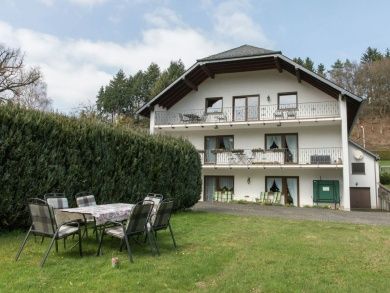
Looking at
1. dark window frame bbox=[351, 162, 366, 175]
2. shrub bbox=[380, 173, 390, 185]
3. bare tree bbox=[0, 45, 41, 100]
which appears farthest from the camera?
shrub bbox=[380, 173, 390, 185]

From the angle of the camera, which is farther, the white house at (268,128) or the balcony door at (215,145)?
the balcony door at (215,145)

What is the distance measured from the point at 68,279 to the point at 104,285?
59 cm

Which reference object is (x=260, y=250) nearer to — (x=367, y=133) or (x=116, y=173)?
(x=116, y=173)

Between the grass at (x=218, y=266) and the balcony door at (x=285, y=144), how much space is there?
41.0ft

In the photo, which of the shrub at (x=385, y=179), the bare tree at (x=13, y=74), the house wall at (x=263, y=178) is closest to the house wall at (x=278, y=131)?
the house wall at (x=263, y=178)

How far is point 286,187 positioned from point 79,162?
1460 centimetres

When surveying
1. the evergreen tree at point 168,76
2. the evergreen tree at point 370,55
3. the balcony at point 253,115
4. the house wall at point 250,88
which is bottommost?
the balcony at point 253,115

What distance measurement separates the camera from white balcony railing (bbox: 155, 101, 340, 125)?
69.9ft

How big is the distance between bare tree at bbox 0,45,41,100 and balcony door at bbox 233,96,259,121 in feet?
57.7

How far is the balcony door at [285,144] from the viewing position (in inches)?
845

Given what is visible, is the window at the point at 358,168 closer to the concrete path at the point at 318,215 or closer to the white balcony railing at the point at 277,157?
the white balcony railing at the point at 277,157

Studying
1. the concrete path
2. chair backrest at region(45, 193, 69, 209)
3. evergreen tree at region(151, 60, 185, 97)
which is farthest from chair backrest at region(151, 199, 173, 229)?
evergreen tree at region(151, 60, 185, 97)

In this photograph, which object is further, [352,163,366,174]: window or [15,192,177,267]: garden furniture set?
[352,163,366,174]: window

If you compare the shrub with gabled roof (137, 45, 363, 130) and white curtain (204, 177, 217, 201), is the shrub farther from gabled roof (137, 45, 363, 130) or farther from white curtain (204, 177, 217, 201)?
white curtain (204, 177, 217, 201)
